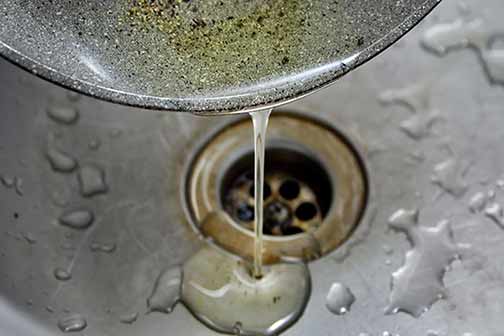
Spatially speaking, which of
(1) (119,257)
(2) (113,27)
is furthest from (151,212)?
(2) (113,27)

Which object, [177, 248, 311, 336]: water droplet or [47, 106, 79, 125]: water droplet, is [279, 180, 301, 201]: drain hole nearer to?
[177, 248, 311, 336]: water droplet

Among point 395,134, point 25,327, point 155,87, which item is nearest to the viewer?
point 155,87

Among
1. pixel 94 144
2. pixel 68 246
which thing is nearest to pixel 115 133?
pixel 94 144

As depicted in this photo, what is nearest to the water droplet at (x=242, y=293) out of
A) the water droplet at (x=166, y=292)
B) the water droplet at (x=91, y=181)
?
the water droplet at (x=166, y=292)

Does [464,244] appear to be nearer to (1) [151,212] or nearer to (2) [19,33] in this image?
(1) [151,212]

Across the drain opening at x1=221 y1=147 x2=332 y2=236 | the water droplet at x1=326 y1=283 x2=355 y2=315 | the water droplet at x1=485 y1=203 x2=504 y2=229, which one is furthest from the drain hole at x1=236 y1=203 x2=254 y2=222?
the water droplet at x1=485 y1=203 x2=504 y2=229

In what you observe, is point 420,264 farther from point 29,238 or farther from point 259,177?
point 29,238

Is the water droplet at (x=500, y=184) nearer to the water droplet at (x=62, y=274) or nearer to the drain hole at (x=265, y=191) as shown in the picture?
the drain hole at (x=265, y=191)
